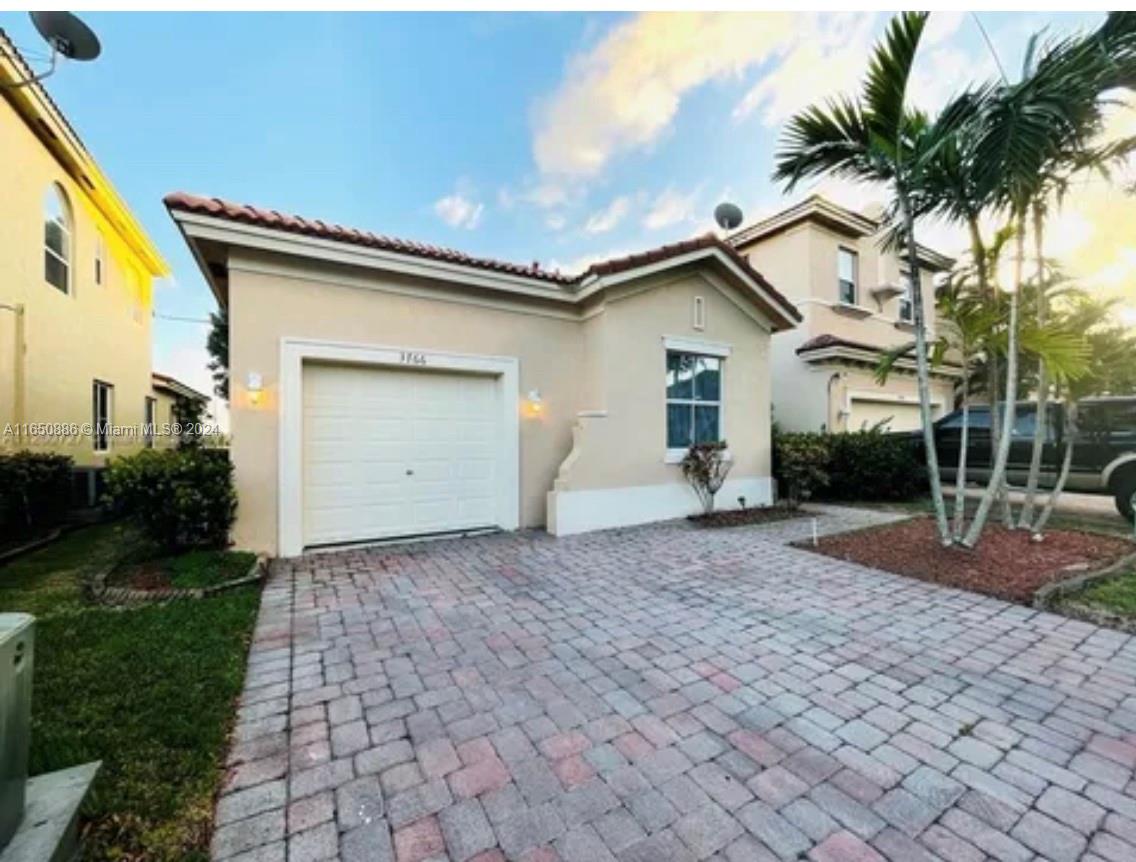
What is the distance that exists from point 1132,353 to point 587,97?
9761 mm

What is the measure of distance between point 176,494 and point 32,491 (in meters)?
4.37

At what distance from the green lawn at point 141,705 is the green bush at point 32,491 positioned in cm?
299

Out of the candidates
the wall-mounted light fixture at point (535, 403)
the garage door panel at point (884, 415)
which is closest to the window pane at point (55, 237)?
the wall-mounted light fixture at point (535, 403)

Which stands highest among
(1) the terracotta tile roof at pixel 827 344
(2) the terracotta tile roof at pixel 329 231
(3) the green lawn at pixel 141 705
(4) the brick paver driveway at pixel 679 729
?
(2) the terracotta tile roof at pixel 329 231

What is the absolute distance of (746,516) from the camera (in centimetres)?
853

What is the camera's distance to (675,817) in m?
2.01

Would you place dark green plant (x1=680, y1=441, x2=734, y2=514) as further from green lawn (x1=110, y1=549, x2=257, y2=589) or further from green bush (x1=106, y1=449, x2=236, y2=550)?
green bush (x1=106, y1=449, x2=236, y2=550)

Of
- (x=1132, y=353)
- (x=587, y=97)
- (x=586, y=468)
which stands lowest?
(x=586, y=468)

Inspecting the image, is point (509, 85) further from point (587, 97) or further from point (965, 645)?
point (965, 645)

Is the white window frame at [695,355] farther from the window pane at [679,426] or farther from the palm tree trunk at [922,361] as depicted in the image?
the palm tree trunk at [922,361]

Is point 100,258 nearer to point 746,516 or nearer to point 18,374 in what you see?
point 18,374

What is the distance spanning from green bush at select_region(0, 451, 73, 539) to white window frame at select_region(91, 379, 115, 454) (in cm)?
267

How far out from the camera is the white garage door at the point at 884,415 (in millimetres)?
12258

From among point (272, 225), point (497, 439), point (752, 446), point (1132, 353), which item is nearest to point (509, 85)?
point (272, 225)
